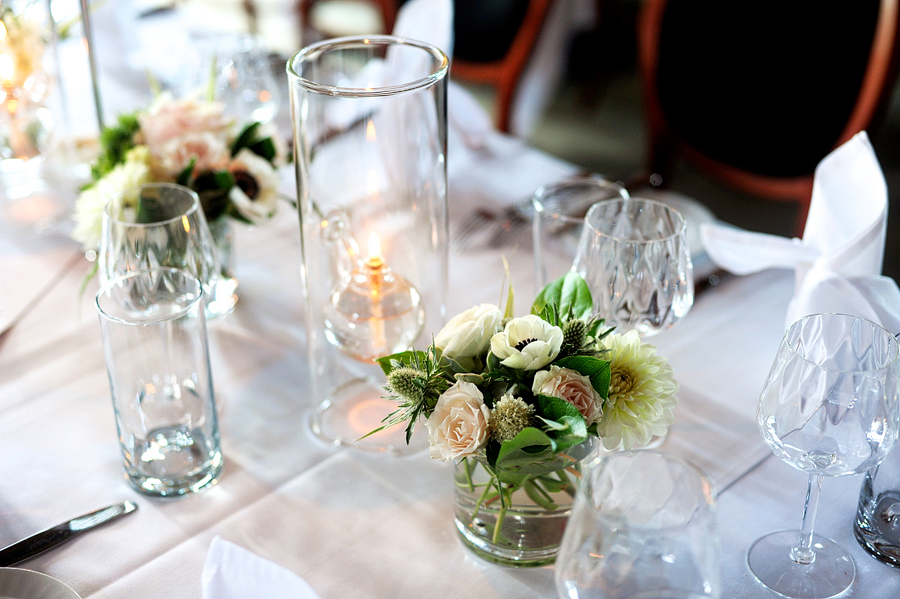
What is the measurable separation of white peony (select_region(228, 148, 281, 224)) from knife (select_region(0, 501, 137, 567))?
0.41m

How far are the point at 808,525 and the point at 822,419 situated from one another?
0.13 metres

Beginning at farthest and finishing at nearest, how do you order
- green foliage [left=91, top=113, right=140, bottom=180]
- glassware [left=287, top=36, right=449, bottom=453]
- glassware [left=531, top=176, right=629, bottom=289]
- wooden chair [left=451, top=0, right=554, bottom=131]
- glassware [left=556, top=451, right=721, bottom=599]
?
wooden chair [left=451, top=0, right=554, bottom=131] < green foliage [left=91, top=113, right=140, bottom=180] < glassware [left=531, top=176, right=629, bottom=289] < glassware [left=287, top=36, right=449, bottom=453] < glassware [left=556, top=451, right=721, bottom=599]

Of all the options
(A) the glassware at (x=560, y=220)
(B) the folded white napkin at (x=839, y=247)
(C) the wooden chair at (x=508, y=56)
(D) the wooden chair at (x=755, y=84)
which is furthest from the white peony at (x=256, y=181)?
(C) the wooden chair at (x=508, y=56)

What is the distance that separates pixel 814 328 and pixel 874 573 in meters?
0.22

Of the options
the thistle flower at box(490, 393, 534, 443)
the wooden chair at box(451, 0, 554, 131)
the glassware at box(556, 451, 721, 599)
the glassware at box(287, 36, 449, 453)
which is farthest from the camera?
the wooden chair at box(451, 0, 554, 131)

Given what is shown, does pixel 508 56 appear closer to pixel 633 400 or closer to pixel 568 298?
pixel 568 298

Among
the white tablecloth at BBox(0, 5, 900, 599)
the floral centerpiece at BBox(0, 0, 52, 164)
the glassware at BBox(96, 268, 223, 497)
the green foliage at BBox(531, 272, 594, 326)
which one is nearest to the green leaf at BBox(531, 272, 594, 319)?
the green foliage at BBox(531, 272, 594, 326)

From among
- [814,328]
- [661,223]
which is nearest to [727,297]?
[661,223]

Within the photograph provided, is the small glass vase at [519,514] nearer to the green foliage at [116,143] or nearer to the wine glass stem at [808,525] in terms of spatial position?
the wine glass stem at [808,525]

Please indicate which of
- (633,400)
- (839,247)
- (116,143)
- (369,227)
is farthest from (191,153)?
(839,247)

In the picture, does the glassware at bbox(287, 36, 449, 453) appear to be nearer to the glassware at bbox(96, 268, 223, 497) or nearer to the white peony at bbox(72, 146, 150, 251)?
the glassware at bbox(96, 268, 223, 497)

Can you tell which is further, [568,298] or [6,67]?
[6,67]

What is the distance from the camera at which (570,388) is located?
0.63 metres

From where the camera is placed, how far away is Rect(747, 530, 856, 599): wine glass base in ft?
2.31
